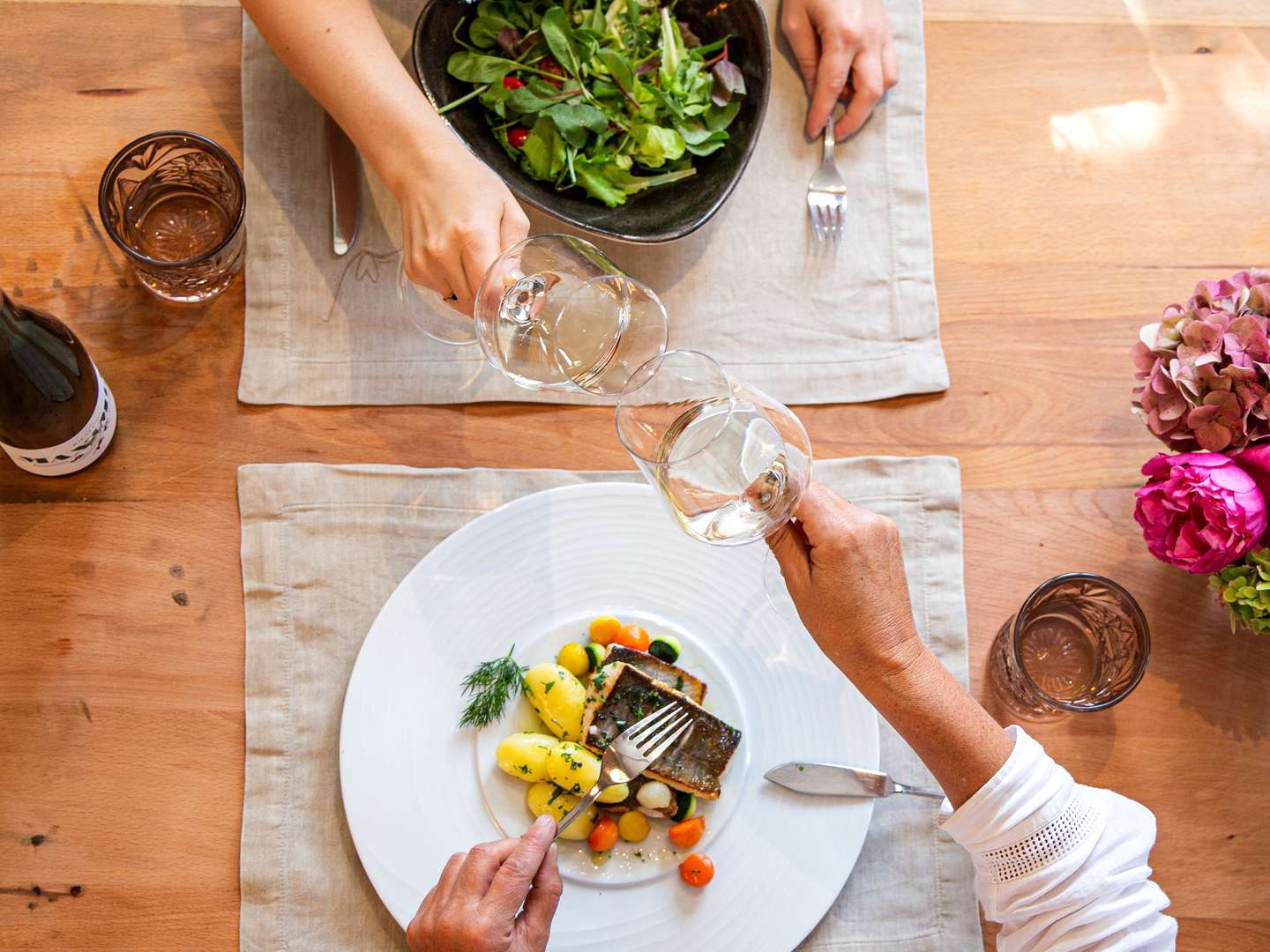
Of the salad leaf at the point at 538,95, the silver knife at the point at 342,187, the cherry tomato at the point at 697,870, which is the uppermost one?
the salad leaf at the point at 538,95

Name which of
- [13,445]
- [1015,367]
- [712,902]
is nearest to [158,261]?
[13,445]

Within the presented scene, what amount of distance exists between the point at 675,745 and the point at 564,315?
553 millimetres

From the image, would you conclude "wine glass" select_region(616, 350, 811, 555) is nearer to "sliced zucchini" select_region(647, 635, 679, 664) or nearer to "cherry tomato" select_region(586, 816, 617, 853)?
"sliced zucchini" select_region(647, 635, 679, 664)

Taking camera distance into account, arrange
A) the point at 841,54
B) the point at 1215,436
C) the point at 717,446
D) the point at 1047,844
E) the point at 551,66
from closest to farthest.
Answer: the point at 717,446, the point at 1047,844, the point at 1215,436, the point at 551,66, the point at 841,54

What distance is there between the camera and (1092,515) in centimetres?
147

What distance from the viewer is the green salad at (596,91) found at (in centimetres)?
132

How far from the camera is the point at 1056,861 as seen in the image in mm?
1142

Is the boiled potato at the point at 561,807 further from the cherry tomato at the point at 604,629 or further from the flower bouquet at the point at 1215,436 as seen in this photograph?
the flower bouquet at the point at 1215,436

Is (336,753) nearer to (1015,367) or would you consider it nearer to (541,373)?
(541,373)

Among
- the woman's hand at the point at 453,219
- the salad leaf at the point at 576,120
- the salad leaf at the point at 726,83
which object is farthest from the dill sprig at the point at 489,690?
the salad leaf at the point at 726,83

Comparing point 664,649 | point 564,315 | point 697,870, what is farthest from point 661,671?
point 564,315

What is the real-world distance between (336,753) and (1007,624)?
Result: 0.91m

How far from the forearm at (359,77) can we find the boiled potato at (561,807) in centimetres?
77

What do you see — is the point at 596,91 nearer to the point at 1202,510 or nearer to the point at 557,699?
the point at 557,699
